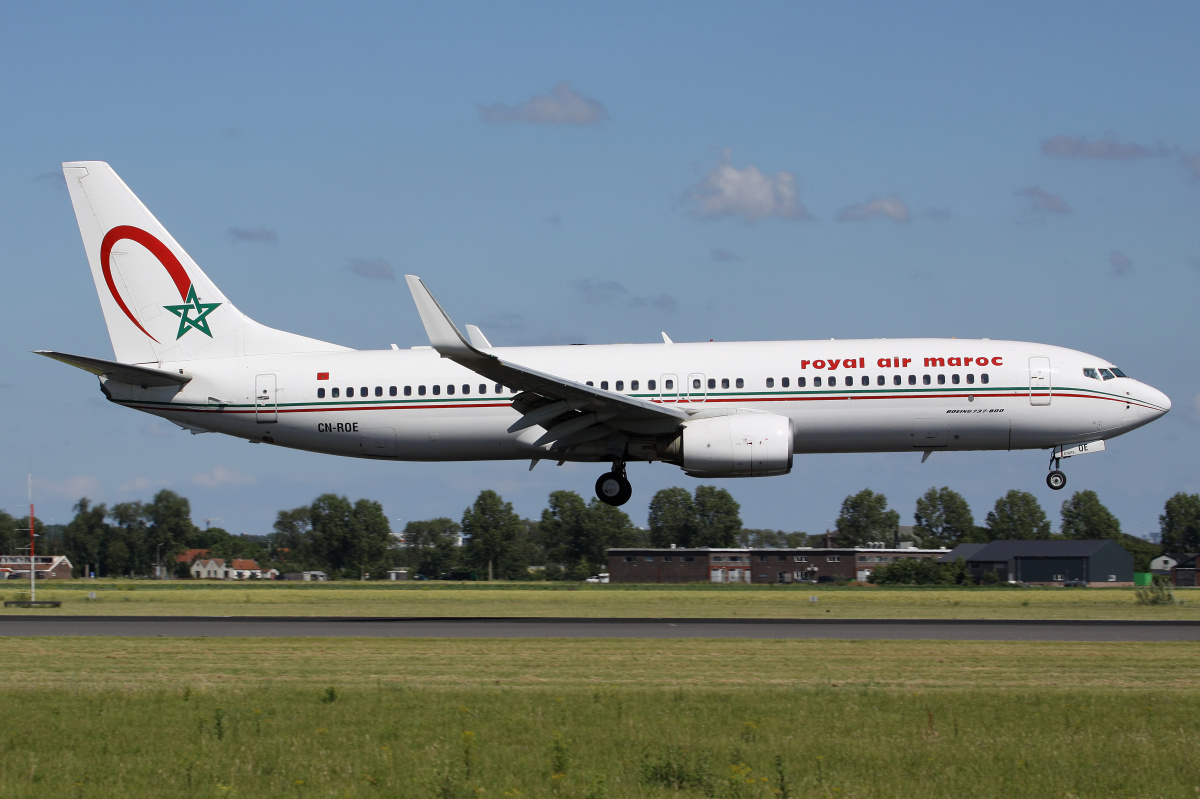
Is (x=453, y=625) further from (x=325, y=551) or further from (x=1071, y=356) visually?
(x=325, y=551)

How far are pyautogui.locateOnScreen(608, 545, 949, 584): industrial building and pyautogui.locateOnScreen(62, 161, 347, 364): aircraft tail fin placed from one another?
150 feet

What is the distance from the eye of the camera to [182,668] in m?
20.0

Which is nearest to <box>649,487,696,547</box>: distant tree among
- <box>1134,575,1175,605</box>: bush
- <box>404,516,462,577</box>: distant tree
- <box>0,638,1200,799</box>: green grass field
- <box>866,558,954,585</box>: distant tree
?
<box>404,516,462,577</box>: distant tree

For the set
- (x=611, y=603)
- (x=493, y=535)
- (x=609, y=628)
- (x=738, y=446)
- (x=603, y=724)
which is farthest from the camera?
(x=493, y=535)

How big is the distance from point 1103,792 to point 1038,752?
143 centimetres

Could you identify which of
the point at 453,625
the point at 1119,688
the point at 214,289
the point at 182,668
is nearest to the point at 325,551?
the point at 214,289

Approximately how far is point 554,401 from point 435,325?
4.91 m

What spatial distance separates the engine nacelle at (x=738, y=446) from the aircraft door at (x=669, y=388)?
134 centimetres

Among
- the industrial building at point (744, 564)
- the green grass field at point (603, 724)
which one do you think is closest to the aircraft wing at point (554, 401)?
the green grass field at point (603, 724)

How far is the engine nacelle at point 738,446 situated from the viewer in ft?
98.8

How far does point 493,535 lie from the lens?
107m

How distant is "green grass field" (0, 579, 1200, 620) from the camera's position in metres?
34.1

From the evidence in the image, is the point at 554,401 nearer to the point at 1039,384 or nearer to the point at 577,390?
the point at 577,390

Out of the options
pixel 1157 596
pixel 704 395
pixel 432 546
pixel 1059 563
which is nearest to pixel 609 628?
pixel 704 395
